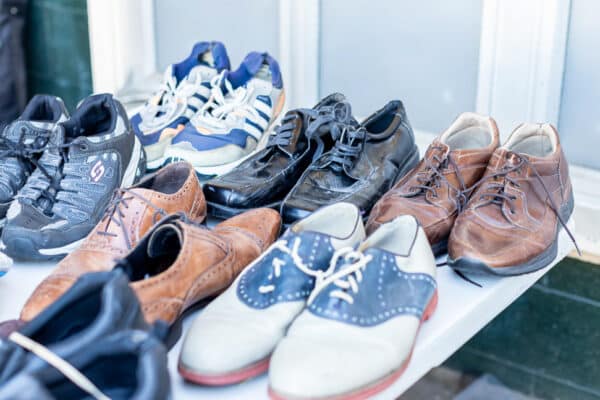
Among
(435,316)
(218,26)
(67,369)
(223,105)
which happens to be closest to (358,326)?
(435,316)

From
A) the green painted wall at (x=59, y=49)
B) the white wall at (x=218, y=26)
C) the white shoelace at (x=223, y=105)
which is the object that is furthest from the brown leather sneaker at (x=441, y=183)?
the green painted wall at (x=59, y=49)

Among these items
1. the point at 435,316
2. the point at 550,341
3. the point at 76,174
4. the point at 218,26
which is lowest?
the point at 550,341

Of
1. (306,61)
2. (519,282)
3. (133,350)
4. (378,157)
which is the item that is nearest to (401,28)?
(306,61)

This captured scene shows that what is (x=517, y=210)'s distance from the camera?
1035mm

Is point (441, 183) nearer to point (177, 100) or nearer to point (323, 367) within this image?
point (323, 367)

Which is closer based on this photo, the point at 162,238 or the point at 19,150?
the point at 162,238

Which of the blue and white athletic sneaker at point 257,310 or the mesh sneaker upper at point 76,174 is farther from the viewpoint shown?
the mesh sneaker upper at point 76,174

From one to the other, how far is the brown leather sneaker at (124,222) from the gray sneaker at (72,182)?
87 millimetres

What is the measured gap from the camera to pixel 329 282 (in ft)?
2.63

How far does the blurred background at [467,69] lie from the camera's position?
143 centimetres

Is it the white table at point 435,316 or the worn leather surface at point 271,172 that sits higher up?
the worn leather surface at point 271,172

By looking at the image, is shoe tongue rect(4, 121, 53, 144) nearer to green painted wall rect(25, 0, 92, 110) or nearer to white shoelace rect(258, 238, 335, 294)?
white shoelace rect(258, 238, 335, 294)

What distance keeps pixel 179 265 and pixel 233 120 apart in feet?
1.81

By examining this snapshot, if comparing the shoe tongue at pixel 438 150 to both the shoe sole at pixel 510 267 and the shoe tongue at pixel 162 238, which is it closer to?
the shoe sole at pixel 510 267
